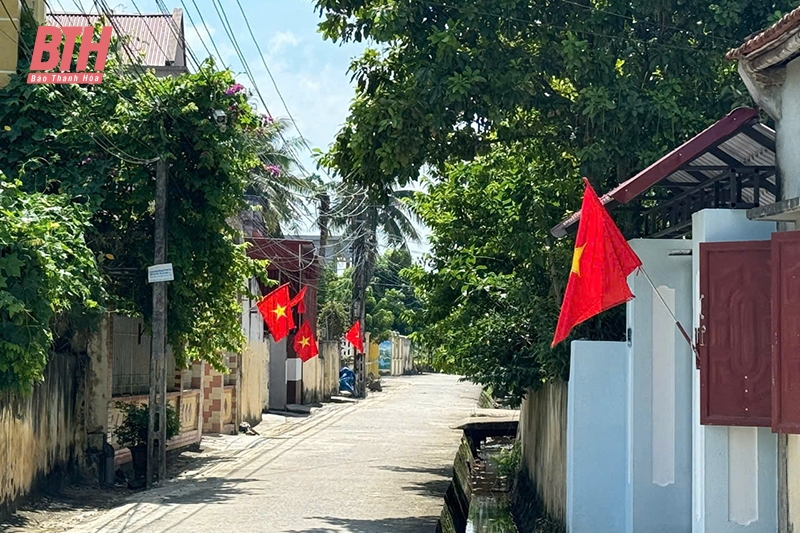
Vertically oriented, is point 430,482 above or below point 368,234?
below

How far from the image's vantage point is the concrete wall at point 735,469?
8320 mm

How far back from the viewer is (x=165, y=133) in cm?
1666

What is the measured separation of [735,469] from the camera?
27.5 feet

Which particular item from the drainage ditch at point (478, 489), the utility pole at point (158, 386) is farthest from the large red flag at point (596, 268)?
the utility pole at point (158, 386)

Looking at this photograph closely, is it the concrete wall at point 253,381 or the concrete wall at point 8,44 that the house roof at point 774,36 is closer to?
the concrete wall at point 8,44

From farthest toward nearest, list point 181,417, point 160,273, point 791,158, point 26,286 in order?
point 181,417, point 160,273, point 26,286, point 791,158

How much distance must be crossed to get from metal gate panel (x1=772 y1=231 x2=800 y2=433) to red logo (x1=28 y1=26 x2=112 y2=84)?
11.4 m

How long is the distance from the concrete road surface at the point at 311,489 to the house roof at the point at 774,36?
22.8 ft

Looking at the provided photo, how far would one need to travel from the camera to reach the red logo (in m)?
16.1

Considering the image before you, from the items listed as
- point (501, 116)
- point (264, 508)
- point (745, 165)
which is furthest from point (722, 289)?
point (264, 508)

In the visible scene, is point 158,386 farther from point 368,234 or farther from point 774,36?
point 368,234

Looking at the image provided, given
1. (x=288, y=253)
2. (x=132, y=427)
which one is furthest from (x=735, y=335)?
(x=288, y=253)

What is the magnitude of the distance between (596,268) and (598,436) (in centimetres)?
280

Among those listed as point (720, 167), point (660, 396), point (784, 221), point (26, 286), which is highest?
point (720, 167)
